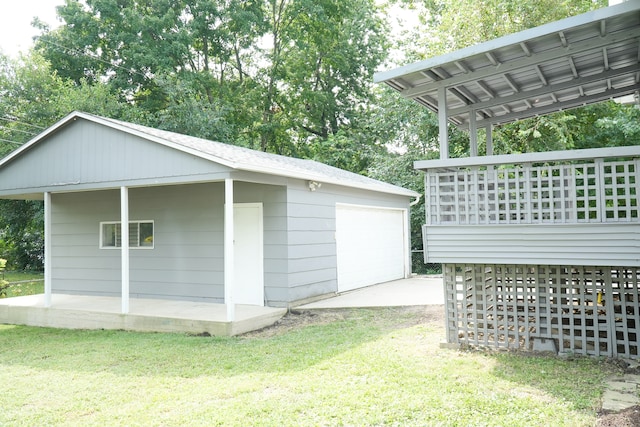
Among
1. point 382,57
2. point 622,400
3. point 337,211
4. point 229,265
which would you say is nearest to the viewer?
point 622,400

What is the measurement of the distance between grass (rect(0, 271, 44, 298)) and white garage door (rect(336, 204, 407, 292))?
8.63 metres

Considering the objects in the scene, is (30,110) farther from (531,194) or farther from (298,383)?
(531,194)

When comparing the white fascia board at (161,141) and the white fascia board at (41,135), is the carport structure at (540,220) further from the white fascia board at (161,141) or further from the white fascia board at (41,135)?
the white fascia board at (41,135)

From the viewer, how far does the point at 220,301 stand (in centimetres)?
934

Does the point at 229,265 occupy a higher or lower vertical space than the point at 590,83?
lower

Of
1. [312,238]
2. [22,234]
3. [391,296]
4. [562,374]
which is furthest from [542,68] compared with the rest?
[22,234]

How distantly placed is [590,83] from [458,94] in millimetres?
1781

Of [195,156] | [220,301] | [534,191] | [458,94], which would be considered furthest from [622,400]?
[220,301]

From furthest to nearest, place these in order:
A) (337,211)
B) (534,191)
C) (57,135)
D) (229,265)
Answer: (337,211) < (57,135) < (229,265) < (534,191)

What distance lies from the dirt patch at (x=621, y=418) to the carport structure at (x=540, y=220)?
5.26 feet

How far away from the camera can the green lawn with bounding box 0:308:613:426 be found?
4055mm

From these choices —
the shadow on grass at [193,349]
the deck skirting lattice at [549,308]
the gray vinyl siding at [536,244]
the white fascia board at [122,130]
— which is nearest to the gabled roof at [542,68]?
the gray vinyl siding at [536,244]

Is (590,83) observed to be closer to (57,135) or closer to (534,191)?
(534,191)

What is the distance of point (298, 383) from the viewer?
4914 millimetres
